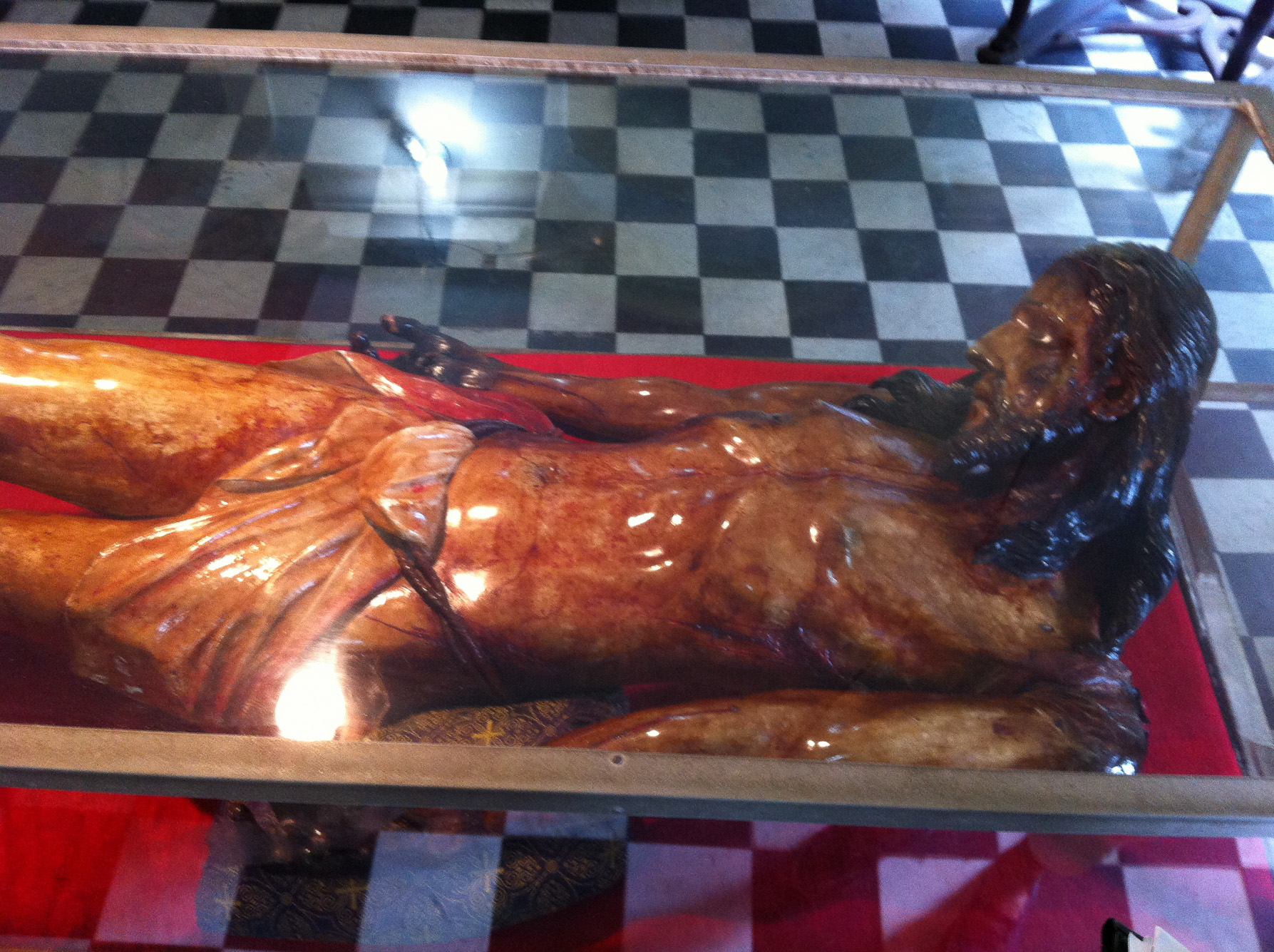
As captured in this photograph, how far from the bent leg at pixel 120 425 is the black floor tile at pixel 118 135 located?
98 cm

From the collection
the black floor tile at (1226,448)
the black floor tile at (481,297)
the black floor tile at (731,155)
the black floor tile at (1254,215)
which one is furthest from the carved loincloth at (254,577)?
the black floor tile at (1254,215)

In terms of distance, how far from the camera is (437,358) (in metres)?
2.07

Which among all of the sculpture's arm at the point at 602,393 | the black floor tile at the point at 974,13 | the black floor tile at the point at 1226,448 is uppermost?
the black floor tile at the point at 1226,448

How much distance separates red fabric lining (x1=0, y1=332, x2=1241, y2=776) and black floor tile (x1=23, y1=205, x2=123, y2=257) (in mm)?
221

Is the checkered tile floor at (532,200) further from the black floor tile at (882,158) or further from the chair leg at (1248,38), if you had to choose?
the chair leg at (1248,38)

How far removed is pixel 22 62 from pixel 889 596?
229 centimetres

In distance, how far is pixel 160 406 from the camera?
5.63 feet

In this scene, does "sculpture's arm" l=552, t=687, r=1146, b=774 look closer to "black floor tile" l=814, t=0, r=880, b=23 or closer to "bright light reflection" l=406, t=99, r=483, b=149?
"bright light reflection" l=406, t=99, r=483, b=149

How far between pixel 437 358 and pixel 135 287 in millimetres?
1024

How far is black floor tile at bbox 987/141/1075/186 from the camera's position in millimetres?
2467

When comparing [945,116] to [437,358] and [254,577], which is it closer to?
[437,358]

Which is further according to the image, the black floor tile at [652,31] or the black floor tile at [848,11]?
the black floor tile at [848,11]

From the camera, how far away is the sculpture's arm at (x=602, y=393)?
205 cm

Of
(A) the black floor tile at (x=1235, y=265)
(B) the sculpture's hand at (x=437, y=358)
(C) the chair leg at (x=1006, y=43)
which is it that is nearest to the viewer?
(B) the sculpture's hand at (x=437, y=358)
